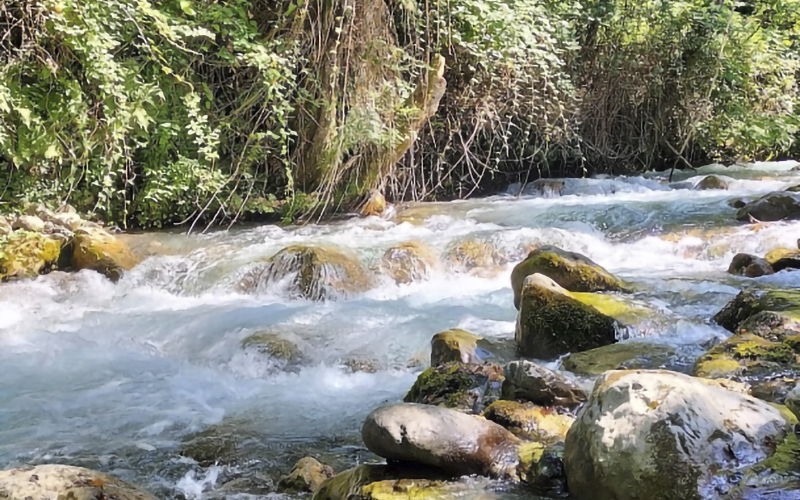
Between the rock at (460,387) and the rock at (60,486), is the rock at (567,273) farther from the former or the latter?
the rock at (60,486)

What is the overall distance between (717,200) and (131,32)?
7.61 m

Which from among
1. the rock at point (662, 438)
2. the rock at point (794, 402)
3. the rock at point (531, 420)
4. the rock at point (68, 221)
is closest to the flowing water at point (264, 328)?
the rock at point (68, 221)

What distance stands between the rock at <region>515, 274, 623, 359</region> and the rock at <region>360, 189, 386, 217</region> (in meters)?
4.87

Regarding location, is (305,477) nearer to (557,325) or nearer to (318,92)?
(557,325)

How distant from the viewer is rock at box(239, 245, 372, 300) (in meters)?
6.52

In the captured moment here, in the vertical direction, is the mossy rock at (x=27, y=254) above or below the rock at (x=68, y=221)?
below

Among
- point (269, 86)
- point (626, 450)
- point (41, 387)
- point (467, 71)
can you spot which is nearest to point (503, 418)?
point (626, 450)

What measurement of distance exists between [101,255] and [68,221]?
0.83m

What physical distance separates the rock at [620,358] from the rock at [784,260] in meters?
Answer: 2.58

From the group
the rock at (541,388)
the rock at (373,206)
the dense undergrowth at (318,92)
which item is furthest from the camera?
the rock at (373,206)

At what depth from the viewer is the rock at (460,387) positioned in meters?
3.51

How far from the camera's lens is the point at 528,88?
10.1m

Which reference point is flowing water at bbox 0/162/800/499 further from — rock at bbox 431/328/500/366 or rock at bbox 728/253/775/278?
rock at bbox 431/328/500/366

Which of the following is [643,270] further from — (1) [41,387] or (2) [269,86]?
(1) [41,387]
